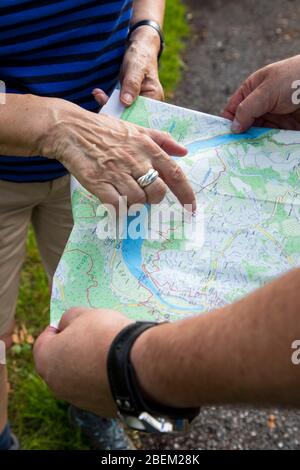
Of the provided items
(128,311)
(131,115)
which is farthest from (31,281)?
(128,311)

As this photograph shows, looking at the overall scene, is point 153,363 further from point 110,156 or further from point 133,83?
point 133,83

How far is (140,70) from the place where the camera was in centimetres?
155

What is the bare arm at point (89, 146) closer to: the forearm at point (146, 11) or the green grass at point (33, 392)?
the forearm at point (146, 11)

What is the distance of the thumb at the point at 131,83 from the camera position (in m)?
1.49

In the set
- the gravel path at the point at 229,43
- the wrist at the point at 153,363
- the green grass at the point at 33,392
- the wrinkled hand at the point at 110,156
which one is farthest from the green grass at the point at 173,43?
the wrist at the point at 153,363

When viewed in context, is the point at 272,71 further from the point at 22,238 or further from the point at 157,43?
the point at 22,238

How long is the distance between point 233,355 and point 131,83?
875 mm

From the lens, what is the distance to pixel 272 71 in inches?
56.1

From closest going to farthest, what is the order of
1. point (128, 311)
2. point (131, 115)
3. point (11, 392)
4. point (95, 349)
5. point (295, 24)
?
point (95, 349)
point (128, 311)
point (131, 115)
point (11, 392)
point (295, 24)

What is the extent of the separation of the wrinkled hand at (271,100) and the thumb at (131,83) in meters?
0.27

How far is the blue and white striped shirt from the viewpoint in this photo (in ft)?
4.50

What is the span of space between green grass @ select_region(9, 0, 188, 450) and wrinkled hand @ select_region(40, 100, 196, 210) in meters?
1.30

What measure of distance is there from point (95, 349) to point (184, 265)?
0.33m

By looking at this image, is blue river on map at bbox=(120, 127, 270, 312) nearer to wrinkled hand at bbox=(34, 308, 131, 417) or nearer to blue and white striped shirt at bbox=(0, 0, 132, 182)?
wrinkled hand at bbox=(34, 308, 131, 417)
